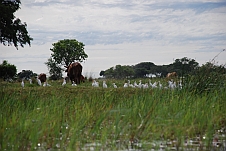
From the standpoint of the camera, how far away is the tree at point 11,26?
24734 mm

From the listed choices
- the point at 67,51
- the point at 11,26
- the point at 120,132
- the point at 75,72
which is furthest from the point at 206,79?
the point at 67,51

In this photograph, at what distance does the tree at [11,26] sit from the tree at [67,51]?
18428 millimetres

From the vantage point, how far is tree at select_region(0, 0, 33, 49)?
2473 centimetres

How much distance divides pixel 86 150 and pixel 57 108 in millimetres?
3073

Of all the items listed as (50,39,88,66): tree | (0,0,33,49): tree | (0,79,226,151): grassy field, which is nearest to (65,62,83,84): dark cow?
→ (0,0,33,49): tree

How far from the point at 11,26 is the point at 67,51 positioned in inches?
861

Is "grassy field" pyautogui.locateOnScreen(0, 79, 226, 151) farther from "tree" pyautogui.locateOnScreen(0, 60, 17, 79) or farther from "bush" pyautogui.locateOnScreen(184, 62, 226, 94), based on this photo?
"tree" pyautogui.locateOnScreen(0, 60, 17, 79)

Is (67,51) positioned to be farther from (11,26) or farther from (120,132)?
(120,132)

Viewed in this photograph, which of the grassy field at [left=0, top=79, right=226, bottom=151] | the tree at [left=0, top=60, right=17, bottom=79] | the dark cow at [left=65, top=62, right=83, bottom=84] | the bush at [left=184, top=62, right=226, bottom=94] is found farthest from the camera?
the tree at [left=0, top=60, right=17, bottom=79]

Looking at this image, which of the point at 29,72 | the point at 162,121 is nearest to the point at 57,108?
the point at 162,121

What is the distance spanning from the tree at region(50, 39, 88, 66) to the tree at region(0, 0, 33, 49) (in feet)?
60.5

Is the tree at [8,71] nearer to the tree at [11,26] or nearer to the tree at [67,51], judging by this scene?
Result: the tree at [11,26]

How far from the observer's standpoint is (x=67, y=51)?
156ft

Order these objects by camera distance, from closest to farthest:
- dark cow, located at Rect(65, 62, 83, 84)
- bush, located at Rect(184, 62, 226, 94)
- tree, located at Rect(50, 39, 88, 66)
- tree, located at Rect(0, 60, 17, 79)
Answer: bush, located at Rect(184, 62, 226, 94) → dark cow, located at Rect(65, 62, 83, 84) → tree, located at Rect(0, 60, 17, 79) → tree, located at Rect(50, 39, 88, 66)
